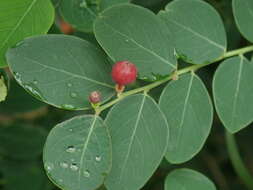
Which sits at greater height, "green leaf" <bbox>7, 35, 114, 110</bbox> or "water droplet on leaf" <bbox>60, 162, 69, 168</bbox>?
"green leaf" <bbox>7, 35, 114, 110</bbox>

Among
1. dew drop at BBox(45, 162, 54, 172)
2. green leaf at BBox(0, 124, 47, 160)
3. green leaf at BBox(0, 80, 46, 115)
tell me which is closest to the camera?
dew drop at BBox(45, 162, 54, 172)

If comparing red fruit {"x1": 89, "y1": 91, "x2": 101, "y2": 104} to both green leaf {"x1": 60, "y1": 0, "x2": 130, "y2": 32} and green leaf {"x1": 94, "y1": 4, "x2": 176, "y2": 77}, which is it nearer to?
green leaf {"x1": 94, "y1": 4, "x2": 176, "y2": 77}

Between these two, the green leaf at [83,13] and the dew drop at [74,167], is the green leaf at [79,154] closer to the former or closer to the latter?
the dew drop at [74,167]

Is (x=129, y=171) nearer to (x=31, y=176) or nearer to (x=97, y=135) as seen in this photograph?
(x=97, y=135)

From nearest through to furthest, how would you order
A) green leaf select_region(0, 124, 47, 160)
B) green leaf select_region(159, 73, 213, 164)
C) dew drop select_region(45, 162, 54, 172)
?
dew drop select_region(45, 162, 54, 172), green leaf select_region(159, 73, 213, 164), green leaf select_region(0, 124, 47, 160)

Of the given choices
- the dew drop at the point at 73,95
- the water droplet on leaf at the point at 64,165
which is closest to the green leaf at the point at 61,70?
the dew drop at the point at 73,95

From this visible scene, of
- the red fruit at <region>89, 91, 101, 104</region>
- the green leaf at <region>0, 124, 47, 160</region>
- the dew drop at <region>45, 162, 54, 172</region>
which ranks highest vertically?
the red fruit at <region>89, 91, 101, 104</region>

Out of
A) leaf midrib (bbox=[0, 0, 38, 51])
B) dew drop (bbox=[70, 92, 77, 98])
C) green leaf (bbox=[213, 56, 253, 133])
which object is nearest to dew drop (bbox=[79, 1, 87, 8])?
leaf midrib (bbox=[0, 0, 38, 51])
